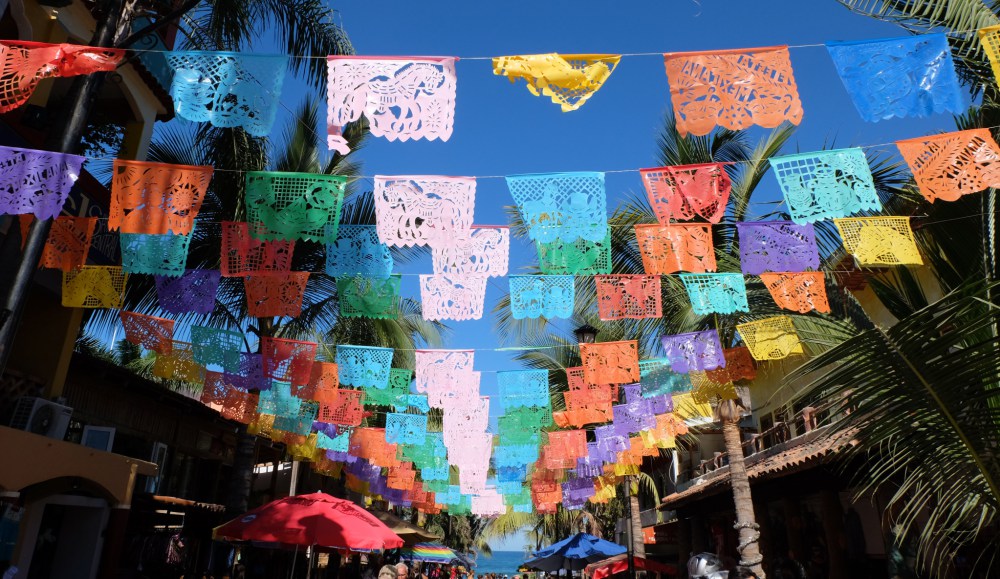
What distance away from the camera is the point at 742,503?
10.7 metres

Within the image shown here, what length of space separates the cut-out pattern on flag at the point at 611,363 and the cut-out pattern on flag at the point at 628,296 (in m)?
1.92

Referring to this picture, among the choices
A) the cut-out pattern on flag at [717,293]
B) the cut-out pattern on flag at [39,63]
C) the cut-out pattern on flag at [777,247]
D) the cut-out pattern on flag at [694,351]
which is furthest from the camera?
the cut-out pattern on flag at [694,351]

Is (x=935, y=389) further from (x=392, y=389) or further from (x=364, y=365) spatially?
(x=392, y=389)

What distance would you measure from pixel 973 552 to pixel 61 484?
1195 centimetres

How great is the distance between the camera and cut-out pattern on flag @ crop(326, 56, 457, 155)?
5.80m

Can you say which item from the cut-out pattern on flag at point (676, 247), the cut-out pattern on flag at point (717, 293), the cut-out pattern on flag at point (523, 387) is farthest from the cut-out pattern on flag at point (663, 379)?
the cut-out pattern on flag at point (676, 247)

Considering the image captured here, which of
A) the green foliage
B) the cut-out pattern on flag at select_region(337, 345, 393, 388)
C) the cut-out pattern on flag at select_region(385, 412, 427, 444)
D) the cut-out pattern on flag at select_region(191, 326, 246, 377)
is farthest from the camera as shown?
the cut-out pattern on flag at select_region(385, 412, 427, 444)

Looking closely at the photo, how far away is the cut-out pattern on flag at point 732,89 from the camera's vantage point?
5836 millimetres

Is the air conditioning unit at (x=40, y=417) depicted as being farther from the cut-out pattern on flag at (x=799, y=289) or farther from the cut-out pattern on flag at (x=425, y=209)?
the cut-out pattern on flag at (x=799, y=289)

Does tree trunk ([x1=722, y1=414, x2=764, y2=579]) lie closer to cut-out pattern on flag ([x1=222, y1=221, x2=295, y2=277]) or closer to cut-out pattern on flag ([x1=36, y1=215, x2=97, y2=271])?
cut-out pattern on flag ([x1=222, y1=221, x2=295, y2=277])

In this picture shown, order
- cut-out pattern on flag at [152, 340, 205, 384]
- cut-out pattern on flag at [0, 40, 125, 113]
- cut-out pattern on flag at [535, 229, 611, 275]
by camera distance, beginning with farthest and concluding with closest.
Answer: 1. cut-out pattern on flag at [152, 340, 205, 384]
2. cut-out pattern on flag at [535, 229, 611, 275]
3. cut-out pattern on flag at [0, 40, 125, 113]

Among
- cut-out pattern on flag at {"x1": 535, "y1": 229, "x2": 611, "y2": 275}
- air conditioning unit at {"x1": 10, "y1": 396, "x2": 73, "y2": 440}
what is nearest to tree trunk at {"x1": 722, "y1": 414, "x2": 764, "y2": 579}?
cut-out pattern on flag at {"x1": 535, "y1": 229, "x2": 611, "y2": 275}

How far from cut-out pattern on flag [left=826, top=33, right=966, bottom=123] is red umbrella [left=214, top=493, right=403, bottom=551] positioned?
8082mm

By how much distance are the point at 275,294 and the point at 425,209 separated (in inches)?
111
